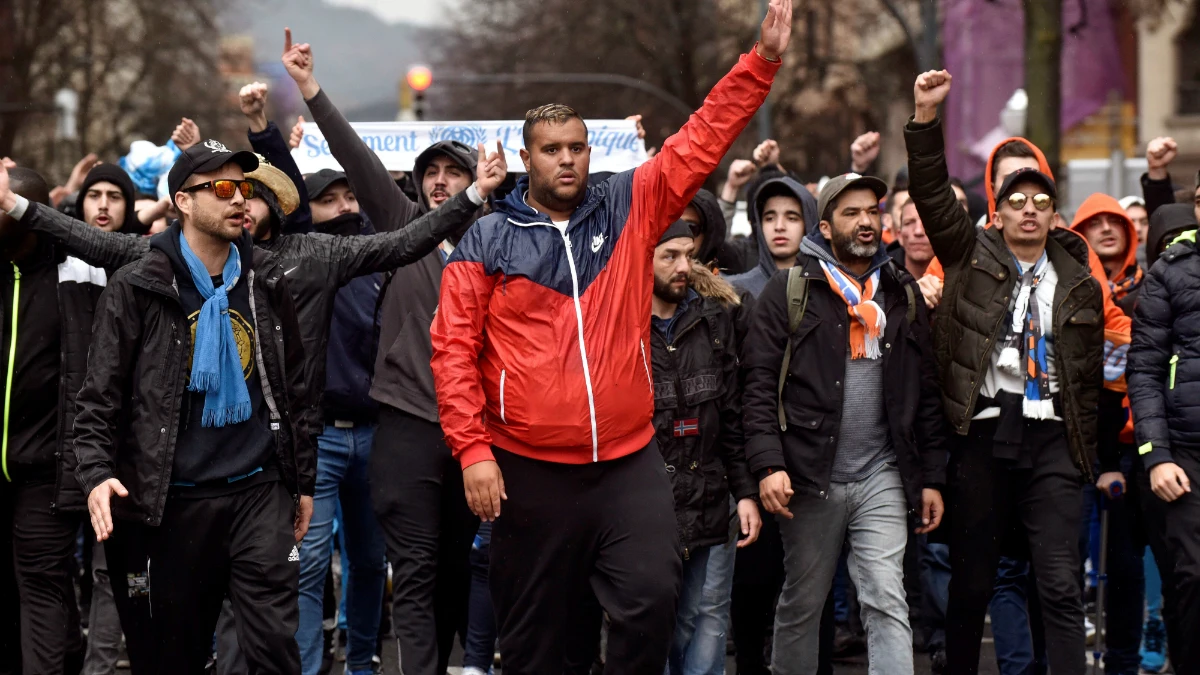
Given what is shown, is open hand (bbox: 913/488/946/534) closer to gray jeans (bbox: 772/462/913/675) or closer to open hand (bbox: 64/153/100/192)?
gray jeans (bbox: 772/462/913/675)

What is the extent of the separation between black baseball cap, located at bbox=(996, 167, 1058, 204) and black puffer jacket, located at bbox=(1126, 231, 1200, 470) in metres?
0.55

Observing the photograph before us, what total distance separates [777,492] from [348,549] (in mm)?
2168

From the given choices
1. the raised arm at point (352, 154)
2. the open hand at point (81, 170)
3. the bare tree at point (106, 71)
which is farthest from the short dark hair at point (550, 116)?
the bare tree at point (106, 71)

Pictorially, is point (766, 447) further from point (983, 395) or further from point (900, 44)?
point (900, 44)

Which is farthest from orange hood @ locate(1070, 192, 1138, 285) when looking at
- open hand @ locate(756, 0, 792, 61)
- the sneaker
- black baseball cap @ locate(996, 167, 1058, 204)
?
open hand @ locate(756, 0, 792, 61)

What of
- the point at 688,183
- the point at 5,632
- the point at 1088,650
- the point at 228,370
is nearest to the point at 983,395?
the point at 688,183

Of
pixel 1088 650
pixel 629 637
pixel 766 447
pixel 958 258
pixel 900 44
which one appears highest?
pixel 900 44

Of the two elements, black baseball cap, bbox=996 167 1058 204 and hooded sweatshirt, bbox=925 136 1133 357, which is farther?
hooded sweatshirt, bbox=925 136 1133 357

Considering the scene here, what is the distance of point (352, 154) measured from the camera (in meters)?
6.94

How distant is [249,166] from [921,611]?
442 cm

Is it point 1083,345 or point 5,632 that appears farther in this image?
point 5,632

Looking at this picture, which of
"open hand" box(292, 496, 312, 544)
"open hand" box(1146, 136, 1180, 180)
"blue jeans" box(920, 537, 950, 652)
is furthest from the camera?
"blue jeans" box(920, 537, 950, 652)

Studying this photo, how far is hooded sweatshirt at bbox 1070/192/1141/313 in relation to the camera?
321 inches

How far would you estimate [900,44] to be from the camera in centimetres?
4381
